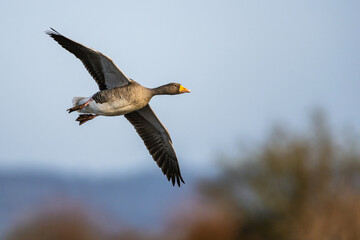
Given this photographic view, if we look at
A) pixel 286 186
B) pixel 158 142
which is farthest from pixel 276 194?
pixel 158 142

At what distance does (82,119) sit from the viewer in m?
12.0

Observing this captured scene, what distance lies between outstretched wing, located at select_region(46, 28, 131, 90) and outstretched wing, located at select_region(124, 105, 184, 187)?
153 cm

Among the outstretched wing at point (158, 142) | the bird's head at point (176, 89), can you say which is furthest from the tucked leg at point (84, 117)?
the bird's head at point (176, 89)

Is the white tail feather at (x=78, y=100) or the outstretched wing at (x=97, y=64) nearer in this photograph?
the outstretched wing at (x=97, y=64)

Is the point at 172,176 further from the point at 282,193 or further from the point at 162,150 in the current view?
the point at 282,193

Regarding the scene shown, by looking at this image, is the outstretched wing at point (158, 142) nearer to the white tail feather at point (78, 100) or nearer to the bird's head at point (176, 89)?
the bird's head at point (176, 89)

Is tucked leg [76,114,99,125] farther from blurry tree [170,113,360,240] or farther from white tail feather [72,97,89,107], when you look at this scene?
blurry tree [170,113,360,240]

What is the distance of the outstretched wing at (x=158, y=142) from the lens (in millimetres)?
13148

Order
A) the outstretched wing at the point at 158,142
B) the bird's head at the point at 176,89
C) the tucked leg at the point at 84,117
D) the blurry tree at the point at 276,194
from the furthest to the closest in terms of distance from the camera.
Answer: the blurry tree at the point at 276,194, the outstretched wing at the point at 158,142, the bird's head at the point at 176,89, the tucked leg at the point at 84,117

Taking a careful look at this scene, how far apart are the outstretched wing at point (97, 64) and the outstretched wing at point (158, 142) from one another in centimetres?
153

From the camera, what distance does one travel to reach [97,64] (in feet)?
37.8

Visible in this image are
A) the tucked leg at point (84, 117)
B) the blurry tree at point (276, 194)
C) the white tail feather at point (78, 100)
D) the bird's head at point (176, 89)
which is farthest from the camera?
the blurry tree at point (276, 194)

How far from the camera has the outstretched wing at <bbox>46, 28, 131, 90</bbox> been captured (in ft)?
36.9

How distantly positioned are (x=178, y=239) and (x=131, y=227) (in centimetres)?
779
